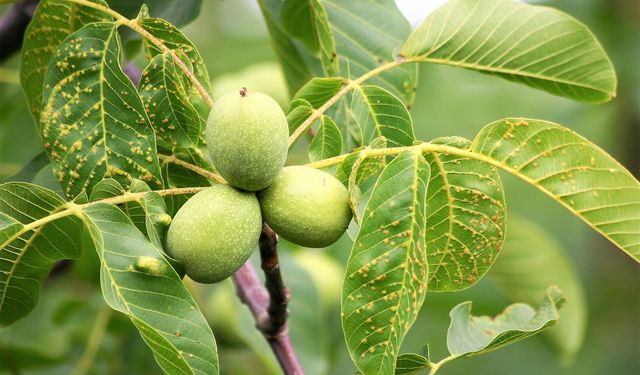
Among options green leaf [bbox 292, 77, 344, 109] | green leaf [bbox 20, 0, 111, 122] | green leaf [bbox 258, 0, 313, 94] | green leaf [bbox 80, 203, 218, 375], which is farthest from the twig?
green leaf [bbox 80, 203, 218, 375]

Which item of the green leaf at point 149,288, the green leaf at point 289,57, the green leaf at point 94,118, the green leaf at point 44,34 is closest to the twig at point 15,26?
the green leaf at point 44,34

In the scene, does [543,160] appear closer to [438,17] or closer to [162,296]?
[438,17]

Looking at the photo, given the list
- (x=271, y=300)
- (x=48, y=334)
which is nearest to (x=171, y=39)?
(x=271, y=300)

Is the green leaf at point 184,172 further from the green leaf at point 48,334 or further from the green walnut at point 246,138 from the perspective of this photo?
the green leaf at point 48,334

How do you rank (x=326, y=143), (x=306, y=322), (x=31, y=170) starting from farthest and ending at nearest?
(x=306, y=322), (x=31, y=170), (x=326, y=143)

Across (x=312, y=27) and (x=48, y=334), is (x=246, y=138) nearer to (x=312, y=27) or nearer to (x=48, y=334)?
(x=312, y=27)
